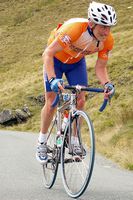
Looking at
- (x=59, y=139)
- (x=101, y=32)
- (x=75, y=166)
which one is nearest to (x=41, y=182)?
(x=59, y=139)

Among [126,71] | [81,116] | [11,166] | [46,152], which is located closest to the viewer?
[81,116]

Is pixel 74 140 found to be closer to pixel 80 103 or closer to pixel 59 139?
pixel 59 139

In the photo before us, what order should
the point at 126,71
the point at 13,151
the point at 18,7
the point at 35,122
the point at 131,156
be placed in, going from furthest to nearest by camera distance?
the point at 18,7 → the point at 126,71 → the point at 35,122 → the point at 13,151 → the point at 131,156

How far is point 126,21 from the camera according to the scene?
203 ft

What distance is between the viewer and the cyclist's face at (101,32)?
6023mm

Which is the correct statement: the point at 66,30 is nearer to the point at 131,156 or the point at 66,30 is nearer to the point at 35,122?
the point at 131,156

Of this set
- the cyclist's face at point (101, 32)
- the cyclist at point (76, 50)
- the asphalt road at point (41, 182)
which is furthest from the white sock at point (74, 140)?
the cyclist's face at point (101, 32)

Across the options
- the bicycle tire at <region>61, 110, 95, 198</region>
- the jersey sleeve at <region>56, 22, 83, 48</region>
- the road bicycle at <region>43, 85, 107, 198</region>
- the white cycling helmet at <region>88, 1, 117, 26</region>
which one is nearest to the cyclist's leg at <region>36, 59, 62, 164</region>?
the road bicycle at <region>43, 85, 107, 198</region>

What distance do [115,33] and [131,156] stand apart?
45.2m

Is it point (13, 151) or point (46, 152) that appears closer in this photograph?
point (46, 152)

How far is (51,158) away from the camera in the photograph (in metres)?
6.86

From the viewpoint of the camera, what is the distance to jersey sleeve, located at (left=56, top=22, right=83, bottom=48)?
6133 millimetres

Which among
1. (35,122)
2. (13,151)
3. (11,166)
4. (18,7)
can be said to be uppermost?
(11,166)

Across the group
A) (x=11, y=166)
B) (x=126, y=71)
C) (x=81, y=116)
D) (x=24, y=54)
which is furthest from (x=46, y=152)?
(x=24, y=54)
